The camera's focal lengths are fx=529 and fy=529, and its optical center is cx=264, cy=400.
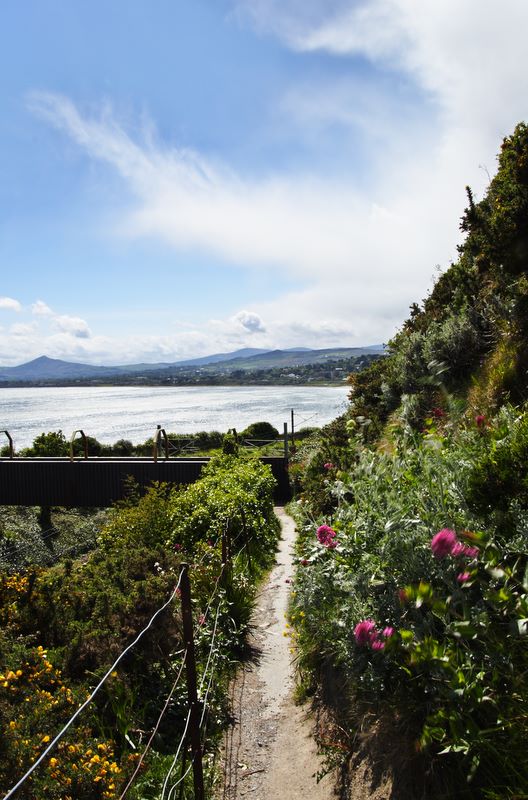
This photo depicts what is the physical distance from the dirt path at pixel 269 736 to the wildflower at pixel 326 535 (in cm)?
132

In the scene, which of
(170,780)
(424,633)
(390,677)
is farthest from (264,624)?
(424,633)

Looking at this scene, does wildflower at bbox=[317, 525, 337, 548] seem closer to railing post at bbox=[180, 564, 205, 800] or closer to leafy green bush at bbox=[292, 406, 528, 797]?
leafy green bush at bbox=[292, 406, 528, 797]

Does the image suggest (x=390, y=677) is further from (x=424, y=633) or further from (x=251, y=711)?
(x=251, y=711)

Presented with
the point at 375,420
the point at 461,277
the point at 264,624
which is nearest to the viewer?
the point at 264,624

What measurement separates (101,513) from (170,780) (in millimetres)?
14812

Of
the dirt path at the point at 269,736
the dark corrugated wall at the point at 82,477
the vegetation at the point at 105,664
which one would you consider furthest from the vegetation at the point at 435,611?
the dark corrugated wall at the point at 82,477

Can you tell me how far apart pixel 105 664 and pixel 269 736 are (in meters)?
1.31

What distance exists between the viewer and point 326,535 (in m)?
3.23

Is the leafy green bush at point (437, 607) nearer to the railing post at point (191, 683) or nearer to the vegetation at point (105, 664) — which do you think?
the railing post at point (191, 683)

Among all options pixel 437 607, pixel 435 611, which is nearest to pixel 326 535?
pixel 435 611

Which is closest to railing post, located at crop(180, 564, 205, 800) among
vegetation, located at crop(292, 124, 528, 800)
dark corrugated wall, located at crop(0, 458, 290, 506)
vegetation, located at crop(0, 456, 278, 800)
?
vegetation, located at crop(0, 456, 278, 800)

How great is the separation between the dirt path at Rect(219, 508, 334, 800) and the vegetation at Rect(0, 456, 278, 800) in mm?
177

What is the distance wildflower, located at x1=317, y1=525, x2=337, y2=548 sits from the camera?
3223mm

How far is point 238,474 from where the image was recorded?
972 cm
